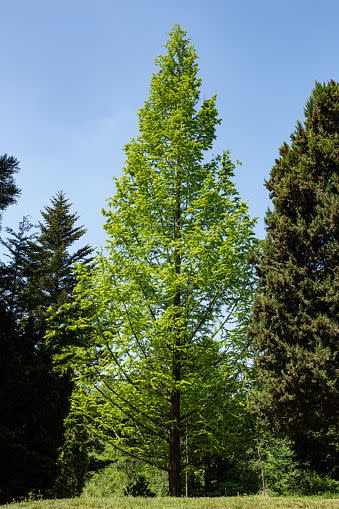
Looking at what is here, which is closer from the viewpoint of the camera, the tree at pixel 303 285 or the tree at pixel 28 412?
the tree at pixel 303 285

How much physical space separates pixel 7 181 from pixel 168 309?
11.1m

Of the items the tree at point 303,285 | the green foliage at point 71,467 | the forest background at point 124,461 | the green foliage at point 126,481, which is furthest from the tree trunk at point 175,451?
the green foliage at point 126,481

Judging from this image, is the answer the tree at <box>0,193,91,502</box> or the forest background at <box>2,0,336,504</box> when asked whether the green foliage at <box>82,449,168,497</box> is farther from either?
the tree at <box>0,193,91,502</box>

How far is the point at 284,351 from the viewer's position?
11055mm

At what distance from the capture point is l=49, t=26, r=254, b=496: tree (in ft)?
38.6

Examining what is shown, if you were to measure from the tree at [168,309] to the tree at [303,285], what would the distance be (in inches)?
44.2

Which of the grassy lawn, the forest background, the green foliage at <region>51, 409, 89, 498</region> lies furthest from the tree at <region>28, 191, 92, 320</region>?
the grassy lawn

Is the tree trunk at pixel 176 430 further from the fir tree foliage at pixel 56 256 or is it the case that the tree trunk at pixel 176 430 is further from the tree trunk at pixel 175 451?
the fir tree foliage at pixel 56 256

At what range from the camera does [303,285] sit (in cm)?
1115

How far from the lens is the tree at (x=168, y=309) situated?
11.8m

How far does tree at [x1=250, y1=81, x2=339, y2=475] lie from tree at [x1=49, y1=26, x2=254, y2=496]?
1.12 metres

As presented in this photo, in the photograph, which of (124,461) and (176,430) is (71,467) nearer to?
(124,461)

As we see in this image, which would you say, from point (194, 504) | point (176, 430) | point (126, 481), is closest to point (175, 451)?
point (176, 430)

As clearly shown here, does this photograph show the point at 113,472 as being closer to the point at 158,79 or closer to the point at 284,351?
the point at 284,351
